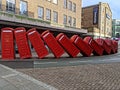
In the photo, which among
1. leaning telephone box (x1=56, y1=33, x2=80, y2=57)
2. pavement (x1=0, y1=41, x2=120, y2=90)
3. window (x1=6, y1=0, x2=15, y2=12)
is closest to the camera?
pavement (x1=0, y1=41, x2=120, y2=90)

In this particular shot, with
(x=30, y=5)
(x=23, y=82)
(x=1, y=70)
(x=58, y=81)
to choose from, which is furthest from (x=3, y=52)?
(x=30, y=5)

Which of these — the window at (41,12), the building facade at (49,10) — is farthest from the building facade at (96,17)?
the window at (41,12)

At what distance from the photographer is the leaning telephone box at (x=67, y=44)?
22.0 meters

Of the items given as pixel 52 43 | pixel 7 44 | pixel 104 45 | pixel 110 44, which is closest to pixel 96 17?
pixel 110 44

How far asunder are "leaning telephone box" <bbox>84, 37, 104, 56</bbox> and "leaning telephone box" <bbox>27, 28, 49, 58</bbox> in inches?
263

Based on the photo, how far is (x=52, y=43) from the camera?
2100 cm

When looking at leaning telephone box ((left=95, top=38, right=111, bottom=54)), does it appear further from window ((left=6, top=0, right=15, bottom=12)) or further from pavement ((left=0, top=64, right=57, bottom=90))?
pavement ((left=0, top=64, right=57, bottom=90))

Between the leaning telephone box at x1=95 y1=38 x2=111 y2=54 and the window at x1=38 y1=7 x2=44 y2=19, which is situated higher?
the window at x1=38 y1=7 x2=44 y2=19

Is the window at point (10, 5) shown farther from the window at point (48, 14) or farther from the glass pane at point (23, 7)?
the window at point (48, 14)

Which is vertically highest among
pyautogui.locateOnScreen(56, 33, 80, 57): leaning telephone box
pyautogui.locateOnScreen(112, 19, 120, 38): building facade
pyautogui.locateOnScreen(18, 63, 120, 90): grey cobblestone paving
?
pyautogui.locateOnScreen(112, 19, 120, 38): building facade

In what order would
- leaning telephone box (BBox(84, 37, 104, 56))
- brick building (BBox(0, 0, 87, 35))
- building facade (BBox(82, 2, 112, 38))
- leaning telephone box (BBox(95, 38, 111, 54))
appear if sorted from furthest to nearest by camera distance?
1. building facade (BBox(82, 2, 112, 38))
2. brick building (BBox(0, 0, 87, 35))
3. leaning telephone box (BBox(95, 38, 111, 54))
4. leaning telephone box (BBox(84, 37, 104, 56))

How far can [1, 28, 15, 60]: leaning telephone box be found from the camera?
18359 mm

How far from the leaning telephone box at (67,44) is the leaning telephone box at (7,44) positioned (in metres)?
4.49

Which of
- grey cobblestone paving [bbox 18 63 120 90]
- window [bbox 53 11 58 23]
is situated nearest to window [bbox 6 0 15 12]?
window [bbox 53 11 58 23]
